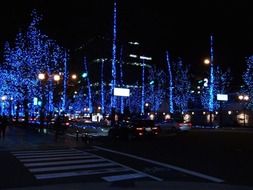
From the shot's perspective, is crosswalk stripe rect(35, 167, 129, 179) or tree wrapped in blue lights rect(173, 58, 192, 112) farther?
tree wrapped in blue lights rect(173, 58, 192, 112)

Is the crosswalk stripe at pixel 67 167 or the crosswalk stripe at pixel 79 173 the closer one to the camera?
the crosswalk stripe at pixel 79 173

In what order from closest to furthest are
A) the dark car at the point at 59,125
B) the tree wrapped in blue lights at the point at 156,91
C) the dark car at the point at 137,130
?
the dark car at the point at 59,125 < the dark car at the point at 137,130 < the tree wrapped in blue lights at the point at 156,91

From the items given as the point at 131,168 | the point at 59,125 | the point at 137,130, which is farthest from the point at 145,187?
the point at 59,125

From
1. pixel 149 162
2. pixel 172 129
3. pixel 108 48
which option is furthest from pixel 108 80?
pixel 149 162

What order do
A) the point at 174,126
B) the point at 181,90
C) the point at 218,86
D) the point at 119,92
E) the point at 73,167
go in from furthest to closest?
the point at 181,90, the point at 218,86, the point at 119,92, the point at 174,126, the point at 73,167

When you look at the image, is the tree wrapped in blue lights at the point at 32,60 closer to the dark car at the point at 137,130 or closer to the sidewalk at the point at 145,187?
the dark car at the point at 137,130

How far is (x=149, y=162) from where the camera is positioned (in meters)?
18.9

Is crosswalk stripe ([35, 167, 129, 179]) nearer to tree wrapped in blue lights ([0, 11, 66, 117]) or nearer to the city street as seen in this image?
the city street

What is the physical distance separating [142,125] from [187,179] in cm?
2067

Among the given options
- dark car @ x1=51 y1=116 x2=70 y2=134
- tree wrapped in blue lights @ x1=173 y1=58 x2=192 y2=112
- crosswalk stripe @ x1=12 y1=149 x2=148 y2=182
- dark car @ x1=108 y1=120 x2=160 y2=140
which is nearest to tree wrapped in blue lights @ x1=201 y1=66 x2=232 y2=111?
tree wrapped in blue lights @ x1=173 y1=58 x2=192 y2=112

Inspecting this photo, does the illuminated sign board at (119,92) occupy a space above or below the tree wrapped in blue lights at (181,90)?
below

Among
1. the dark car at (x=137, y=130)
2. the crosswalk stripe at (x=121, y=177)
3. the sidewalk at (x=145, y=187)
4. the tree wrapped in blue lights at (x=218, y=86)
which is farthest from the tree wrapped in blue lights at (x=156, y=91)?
the sidewalk at (x=145, y=187)

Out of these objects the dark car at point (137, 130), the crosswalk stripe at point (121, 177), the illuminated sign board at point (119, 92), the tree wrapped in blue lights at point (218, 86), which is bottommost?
the crosswalk stripe at point (121, 177)

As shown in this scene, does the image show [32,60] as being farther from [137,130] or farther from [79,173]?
[79,173]
